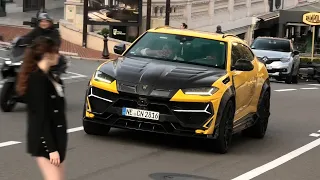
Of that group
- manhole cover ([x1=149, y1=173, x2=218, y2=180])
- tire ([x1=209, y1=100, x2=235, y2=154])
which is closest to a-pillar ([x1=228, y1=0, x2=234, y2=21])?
tire ([x1=209, y1=100, x2=235, y2=154])

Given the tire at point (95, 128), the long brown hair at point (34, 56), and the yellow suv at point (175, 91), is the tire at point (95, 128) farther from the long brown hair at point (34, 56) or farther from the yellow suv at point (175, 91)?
the long brown hair at point (34, 56)

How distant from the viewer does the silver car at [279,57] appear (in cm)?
2795

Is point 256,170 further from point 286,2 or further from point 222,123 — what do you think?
point 286,2

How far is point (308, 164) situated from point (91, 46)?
66.4ft

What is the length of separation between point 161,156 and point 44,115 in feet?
14.2

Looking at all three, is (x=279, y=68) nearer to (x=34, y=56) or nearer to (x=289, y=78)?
(x=289, y=78)

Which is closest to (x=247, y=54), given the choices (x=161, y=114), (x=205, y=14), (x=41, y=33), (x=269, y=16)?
(x=161, y=114)

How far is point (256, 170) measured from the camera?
32.2 feet

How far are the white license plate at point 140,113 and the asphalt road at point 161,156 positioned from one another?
1.59 ft

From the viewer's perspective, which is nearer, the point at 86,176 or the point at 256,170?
the point at 86,176

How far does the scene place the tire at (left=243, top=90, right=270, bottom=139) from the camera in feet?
41.4

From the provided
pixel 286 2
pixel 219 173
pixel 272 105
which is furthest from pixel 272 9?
pixel 219 173

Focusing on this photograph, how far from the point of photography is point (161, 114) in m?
10.3

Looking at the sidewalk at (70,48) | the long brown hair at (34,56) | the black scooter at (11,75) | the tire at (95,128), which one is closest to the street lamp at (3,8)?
the sidewalk at (70,48)
